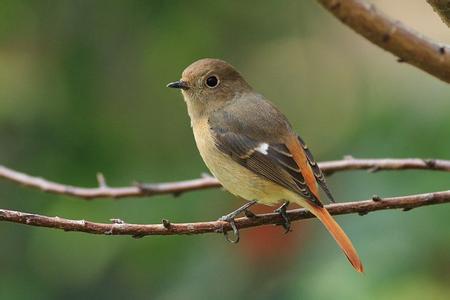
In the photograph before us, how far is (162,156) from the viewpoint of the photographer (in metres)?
4.66

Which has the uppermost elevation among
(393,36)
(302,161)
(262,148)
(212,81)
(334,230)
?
(212,81)

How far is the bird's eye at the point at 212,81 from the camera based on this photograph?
367cm

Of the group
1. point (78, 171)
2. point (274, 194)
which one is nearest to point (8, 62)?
point (78, 171)

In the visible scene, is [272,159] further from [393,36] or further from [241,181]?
[393,36]

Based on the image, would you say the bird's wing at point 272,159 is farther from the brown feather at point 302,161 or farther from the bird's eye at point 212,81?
the bird's eye at point 212,81

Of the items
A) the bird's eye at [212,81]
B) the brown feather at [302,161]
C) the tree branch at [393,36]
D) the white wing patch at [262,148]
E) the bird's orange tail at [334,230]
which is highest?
the bird's eye at [212,81]

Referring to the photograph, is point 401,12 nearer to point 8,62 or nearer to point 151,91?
point 151,91

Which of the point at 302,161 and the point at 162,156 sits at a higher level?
the point at 162,156

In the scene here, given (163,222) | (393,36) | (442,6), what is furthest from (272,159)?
(393,36)

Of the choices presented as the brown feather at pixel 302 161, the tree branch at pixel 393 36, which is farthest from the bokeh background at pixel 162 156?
the tree branch at pixel 393 36

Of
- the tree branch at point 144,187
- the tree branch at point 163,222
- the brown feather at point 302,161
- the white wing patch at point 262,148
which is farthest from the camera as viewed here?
the white wing patch at point 262,148

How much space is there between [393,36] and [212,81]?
2259mm

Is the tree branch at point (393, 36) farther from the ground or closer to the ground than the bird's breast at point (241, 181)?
closer to the ground

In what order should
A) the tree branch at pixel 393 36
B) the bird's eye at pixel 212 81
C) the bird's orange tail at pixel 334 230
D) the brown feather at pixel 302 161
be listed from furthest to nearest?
the bird's eye at pixel 212 81 → the brown feather at pixel 302 161 → the bird's orange tail at pixel 334 230 → the tree branch at pixel 393 36
